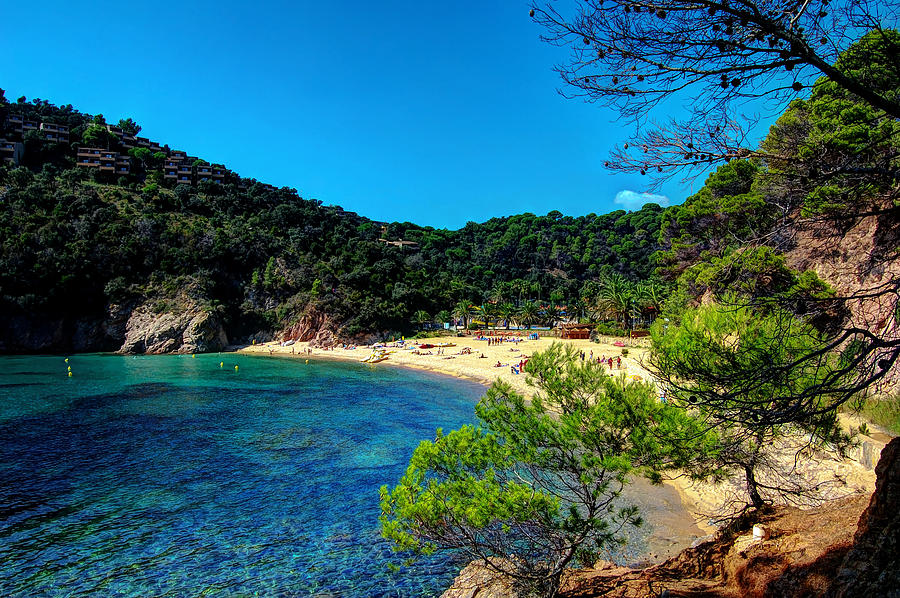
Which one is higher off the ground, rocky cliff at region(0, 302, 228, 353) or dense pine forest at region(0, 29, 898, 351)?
dense pine forest at region(0, 29, 898, 351)

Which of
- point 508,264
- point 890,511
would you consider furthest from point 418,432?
point 508,264

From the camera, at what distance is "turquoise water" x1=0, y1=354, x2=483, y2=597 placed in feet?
33.0

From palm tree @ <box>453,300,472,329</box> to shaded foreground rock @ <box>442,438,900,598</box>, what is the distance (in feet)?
206

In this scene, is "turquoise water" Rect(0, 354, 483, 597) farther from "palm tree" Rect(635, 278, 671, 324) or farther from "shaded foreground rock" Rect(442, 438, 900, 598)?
"palm tree" Rect(635, 278, 671, 324)

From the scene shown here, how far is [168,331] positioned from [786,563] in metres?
66.3

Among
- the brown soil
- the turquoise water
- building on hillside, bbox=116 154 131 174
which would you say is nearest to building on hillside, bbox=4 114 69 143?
building on hillside, bbox=116 154 131 174

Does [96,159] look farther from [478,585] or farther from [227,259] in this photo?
[478,585]

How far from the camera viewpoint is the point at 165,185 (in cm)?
8212

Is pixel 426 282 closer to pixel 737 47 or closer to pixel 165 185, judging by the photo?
pixel 165 185

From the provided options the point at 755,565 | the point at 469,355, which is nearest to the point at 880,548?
the point at 755,565

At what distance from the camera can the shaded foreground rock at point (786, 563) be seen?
3.68 meters

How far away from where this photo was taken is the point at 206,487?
15.3m

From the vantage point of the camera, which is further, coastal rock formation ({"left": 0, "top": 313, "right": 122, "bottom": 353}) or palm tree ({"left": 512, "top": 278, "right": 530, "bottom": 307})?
palm tree ({"left": 512, "top": 278, "right": 530, "bottom": 307})

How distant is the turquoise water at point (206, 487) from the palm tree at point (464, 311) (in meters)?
39.4
